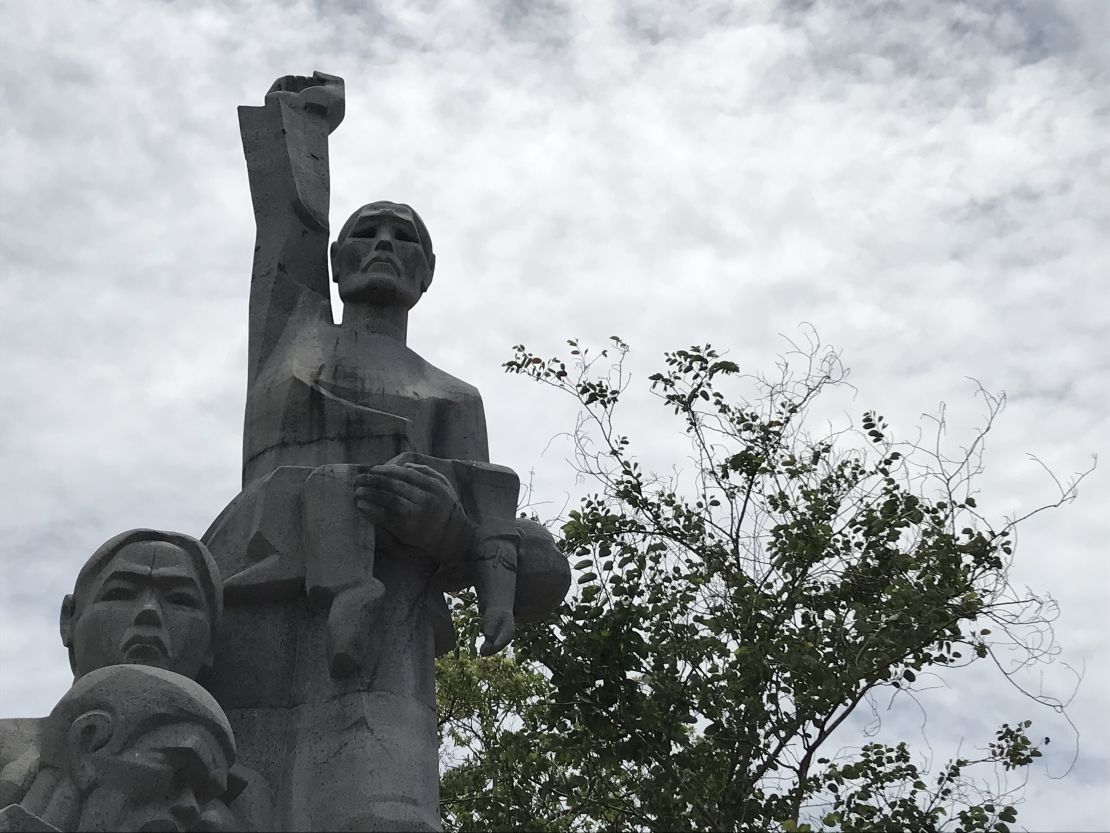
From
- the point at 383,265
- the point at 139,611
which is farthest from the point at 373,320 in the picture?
the point at 139,611

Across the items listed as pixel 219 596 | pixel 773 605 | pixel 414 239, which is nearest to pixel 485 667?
pixel 773 605

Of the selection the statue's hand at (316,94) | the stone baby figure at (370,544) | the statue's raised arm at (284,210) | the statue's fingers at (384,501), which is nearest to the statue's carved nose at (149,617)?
the stone baby figure at (370,544)

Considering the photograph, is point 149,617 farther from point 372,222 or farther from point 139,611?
point 372,222

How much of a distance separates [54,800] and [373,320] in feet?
8.51

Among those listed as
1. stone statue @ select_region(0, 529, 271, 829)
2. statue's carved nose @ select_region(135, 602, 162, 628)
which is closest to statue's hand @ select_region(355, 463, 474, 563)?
stone statue @ select_region(0, 529, 271, 829)

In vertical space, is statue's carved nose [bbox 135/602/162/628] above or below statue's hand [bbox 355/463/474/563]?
below

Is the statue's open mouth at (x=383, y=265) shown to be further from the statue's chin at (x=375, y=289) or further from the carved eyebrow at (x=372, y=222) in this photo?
the carved eyebrow at (x=372, y=222)

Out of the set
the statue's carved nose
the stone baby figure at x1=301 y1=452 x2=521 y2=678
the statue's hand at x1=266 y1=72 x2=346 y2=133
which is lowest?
the statue's carved nose

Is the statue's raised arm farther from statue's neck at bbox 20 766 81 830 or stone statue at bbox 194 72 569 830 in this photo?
statue's neck at bbox 20 766 81 830

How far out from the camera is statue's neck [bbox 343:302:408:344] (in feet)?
19.2

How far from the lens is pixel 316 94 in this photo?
6.49m

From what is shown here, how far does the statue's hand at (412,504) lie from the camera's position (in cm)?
484

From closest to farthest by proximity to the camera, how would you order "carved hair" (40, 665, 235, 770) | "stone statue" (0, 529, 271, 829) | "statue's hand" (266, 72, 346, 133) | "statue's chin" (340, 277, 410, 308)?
"carved hair" (40, 665, 235, 770) < "stone statue" (0, 529, 271, 829) < "statue's chin" (340, 277, 410, 308) < "statue's hand" (266, 72, 346, 133)

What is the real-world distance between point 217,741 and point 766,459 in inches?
333
